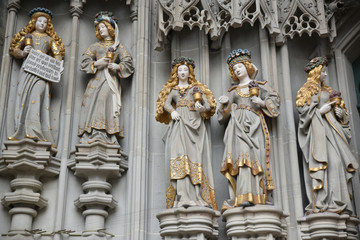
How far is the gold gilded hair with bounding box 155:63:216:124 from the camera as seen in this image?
893 centimetres

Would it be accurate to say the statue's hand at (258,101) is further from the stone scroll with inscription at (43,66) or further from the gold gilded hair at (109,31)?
the stone scroll with inscription at (43,66)

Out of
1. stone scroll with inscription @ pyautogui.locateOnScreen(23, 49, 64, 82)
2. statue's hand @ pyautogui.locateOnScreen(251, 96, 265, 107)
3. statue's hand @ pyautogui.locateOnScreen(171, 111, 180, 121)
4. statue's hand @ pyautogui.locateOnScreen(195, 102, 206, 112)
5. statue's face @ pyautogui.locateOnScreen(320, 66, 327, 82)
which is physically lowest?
statue's hand @ pyautogui.locateOnScreen(171, 111, 180, 121)

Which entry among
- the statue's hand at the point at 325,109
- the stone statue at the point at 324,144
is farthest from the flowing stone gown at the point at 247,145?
the statue's hand at the point at 325,109

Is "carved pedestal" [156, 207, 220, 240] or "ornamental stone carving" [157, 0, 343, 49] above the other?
"ornamental stone carving" [157, 0, 343, 49]

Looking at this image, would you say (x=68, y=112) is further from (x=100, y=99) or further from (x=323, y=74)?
(x=323, y=74)

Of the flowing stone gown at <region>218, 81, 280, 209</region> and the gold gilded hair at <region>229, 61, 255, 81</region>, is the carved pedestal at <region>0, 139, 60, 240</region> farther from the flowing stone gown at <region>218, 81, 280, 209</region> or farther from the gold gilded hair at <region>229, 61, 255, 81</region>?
the gold gilded hair at <region>229, 61, 255, 81</region>

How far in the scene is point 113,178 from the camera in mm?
9094

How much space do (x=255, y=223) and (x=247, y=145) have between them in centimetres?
105

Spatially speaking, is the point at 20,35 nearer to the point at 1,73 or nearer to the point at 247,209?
the point at 1,73

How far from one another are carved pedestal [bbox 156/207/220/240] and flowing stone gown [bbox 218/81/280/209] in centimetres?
35

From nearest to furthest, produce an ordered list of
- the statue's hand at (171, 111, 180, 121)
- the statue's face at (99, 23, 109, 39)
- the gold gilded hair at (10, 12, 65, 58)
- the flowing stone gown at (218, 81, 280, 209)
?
the flowing stone gown at (218, 81, 280, 209)
the statue's hand at (171, 111, 180, 121)
the gold gilded hair at (10, 12, 65, 58)
the statue's face at (99, 23, 109, 39)

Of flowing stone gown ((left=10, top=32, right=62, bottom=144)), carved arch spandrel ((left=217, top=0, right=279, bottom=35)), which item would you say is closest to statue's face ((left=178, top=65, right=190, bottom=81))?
carved arch spandrel ((left=217, top=0, right=279, bottom=35))

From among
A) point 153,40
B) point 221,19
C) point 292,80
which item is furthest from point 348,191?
point 153,40

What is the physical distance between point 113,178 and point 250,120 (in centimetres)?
207
